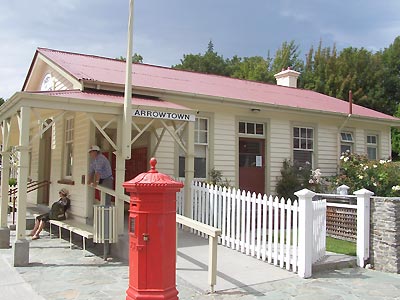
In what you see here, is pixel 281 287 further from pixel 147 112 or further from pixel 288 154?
pixel 288 154

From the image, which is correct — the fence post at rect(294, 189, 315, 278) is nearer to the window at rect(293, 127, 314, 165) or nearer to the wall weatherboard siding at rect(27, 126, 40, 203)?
the window at rect(293, 127, 314, 165)

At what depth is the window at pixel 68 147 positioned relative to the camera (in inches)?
431

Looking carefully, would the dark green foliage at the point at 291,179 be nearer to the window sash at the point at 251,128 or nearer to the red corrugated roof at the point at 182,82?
the window sash at the point at 251,128

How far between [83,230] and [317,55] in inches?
1326

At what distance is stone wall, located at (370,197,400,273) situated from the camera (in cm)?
732

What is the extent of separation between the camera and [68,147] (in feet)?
36.6

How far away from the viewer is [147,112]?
8367 mm

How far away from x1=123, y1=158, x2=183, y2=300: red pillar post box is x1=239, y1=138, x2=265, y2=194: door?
8458 millimetres

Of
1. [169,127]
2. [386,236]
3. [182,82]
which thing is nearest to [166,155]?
[169,127]

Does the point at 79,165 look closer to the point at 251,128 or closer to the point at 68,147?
the point at 68,147

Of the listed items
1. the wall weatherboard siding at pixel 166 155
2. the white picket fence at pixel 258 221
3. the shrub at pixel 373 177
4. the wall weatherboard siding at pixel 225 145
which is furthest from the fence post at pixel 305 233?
the shrub at pixel 373 177

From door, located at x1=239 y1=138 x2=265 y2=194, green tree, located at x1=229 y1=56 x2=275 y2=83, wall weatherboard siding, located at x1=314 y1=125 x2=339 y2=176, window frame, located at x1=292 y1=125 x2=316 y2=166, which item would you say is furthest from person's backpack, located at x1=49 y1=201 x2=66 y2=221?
green tree, located at x1=229 y1=56 x2=275 y2=83

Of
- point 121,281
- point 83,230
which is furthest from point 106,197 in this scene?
point 121,281

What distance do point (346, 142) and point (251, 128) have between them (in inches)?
178
